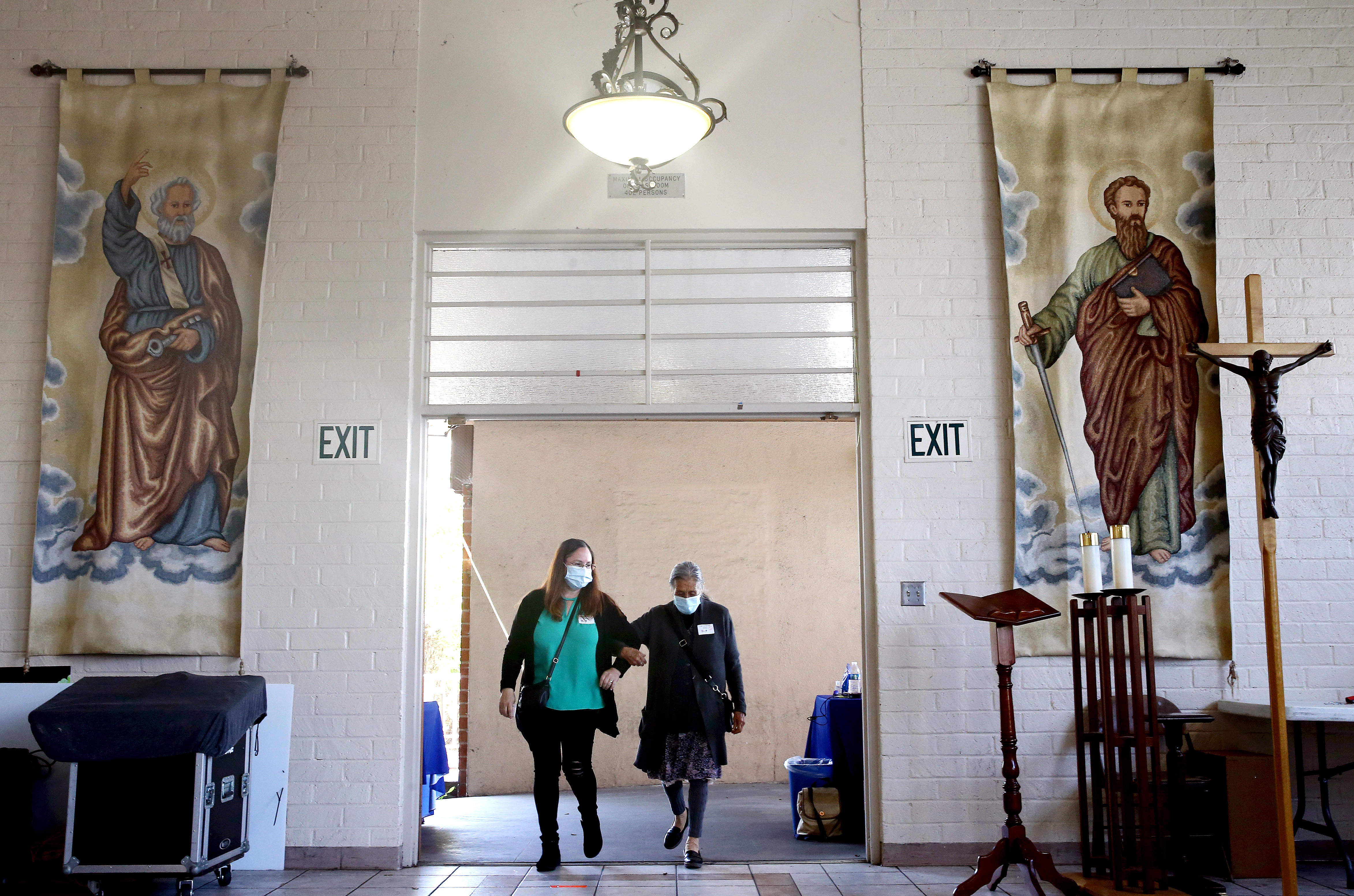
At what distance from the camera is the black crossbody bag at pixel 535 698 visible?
508 cm

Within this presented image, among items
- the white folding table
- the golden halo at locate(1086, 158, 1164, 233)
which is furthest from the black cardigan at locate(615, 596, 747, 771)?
the golden halo at locate(1086, 158, 1164, 233)

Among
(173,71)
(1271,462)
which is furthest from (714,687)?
(173,71)

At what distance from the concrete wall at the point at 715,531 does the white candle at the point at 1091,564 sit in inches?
160

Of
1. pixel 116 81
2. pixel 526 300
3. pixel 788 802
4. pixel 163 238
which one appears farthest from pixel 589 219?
pixel 788 802

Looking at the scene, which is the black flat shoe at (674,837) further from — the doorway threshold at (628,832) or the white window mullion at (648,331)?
the white window mullion at (648,331)

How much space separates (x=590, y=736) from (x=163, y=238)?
3.10 m

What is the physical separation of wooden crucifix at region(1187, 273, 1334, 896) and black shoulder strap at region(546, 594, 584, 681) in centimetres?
288

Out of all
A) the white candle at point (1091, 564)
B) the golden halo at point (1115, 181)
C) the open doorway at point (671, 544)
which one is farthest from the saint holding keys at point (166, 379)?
the golden halo at point (1115, 181)

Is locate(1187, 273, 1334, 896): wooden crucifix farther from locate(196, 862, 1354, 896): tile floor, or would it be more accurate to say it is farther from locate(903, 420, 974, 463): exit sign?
locate(903, 420, 974, 463): exit sign

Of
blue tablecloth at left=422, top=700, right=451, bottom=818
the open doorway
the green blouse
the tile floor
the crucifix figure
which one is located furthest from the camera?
the open doorway

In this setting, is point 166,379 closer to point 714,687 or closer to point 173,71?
point 173,71

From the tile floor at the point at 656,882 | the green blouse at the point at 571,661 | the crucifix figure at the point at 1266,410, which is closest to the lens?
the crucifix figure at the point at 1266,410

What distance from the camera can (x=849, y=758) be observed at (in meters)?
5.78

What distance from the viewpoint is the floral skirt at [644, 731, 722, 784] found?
523 centimetres
